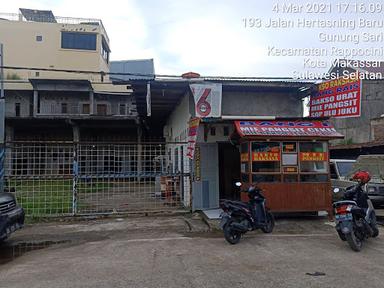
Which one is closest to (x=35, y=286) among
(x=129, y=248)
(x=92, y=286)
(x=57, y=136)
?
(x=92, y=286)

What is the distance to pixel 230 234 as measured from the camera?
25.0 feet

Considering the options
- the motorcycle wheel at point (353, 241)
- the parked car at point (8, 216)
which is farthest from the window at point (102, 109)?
the motorcycle wheel at point (353, 241)

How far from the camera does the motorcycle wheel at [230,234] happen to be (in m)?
7.60

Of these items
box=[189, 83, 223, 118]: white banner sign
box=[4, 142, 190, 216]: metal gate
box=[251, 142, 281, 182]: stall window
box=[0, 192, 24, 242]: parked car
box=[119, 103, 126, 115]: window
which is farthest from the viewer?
box=[119, 103, 126, 115]: window

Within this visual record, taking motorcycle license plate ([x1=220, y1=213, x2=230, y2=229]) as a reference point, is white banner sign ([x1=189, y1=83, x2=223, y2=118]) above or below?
above

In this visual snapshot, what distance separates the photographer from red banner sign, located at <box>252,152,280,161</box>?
10.1m

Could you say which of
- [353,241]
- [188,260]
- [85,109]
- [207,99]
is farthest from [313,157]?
[85,109]

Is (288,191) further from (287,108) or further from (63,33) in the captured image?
(63,33)

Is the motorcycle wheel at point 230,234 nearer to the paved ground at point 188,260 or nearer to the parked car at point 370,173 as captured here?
the paved ground at point 188,260

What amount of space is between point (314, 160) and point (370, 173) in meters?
3.73

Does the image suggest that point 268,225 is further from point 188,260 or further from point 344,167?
point 344,167

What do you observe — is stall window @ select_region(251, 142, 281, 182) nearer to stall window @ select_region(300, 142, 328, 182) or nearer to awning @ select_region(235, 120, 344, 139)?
awning @ select_region(235, 120, 344, 139)

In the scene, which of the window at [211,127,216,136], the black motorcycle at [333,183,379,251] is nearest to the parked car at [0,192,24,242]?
the window at [211,127,216,136]

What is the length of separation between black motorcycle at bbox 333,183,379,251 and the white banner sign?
15.7 ft
